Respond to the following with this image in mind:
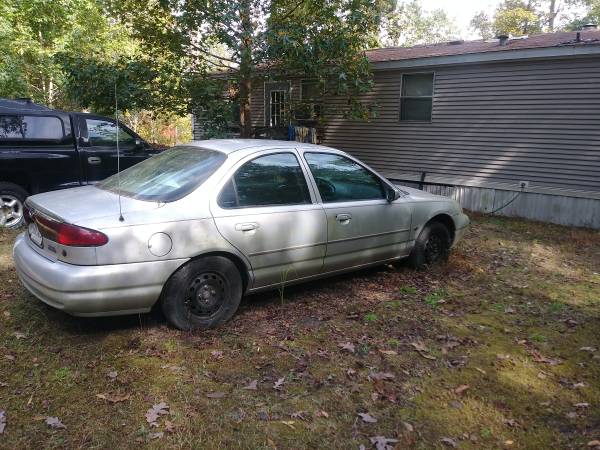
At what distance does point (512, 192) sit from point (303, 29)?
5.41 metres

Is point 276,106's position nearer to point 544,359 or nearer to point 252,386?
point 544,359

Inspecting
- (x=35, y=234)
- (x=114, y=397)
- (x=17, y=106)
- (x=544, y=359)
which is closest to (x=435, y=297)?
(x=544, y=359)

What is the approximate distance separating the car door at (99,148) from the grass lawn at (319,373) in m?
2.63

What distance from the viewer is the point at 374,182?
5.15 meters

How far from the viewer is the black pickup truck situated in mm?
6793

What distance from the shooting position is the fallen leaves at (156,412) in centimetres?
285

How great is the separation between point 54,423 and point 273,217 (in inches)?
86.9

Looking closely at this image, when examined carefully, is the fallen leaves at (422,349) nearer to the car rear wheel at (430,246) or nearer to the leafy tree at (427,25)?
the car rear wheel at (430,246)

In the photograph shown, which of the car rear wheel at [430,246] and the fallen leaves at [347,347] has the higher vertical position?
the car rear wheel at [430,246]

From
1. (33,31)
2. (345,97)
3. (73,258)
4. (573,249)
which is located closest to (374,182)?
(73,258)

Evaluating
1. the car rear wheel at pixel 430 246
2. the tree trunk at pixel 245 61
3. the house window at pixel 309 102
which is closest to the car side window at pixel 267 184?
the car rear wheel at pixel 430 246

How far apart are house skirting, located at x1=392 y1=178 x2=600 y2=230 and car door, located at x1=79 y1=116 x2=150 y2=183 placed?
22.0ft

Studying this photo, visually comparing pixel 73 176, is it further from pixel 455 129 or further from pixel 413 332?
pixel 455 129

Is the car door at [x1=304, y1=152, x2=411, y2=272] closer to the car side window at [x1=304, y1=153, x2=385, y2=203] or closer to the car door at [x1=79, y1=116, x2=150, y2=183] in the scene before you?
the car side window at [x1=304, y1=153, x2=385, y2=203]
